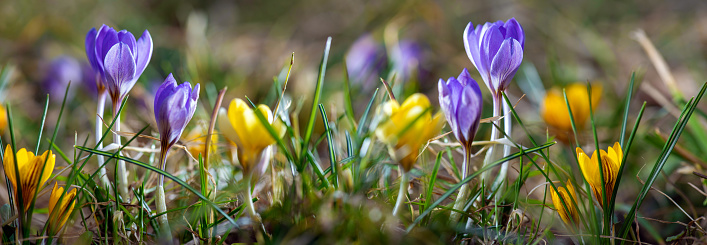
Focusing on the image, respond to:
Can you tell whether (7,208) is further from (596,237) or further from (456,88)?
(596,237)

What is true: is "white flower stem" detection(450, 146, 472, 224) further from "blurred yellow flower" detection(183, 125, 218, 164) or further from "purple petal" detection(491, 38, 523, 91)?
"blurred yellow flower" detection(183, 125, 218, 164)

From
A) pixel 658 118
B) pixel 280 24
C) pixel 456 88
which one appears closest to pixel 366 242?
pixel 456 88

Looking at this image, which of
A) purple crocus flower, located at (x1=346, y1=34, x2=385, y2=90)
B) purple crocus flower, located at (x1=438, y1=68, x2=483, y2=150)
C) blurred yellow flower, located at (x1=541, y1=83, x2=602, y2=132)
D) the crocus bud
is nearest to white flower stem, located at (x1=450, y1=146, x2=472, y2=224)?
purple crocus flower, located at (x1=438, y1=68, x2=483, y2=150)

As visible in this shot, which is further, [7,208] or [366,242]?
[7,208]

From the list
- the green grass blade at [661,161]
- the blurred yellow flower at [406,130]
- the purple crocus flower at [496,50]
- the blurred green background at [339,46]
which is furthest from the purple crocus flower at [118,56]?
the green grass blade at [661,161]

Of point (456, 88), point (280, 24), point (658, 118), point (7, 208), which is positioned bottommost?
point (658, 118)

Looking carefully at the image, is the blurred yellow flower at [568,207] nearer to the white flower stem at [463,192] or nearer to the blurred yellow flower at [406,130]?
the white flower stem at [463,192]
